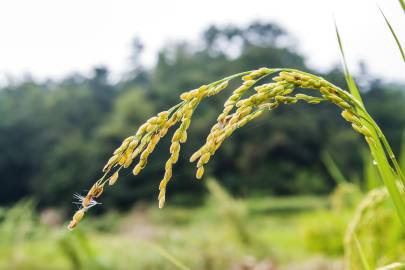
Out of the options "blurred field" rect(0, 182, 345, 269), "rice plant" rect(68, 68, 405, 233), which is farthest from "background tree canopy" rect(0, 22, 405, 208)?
"rice plant" rect(68, 68, 405, 233)

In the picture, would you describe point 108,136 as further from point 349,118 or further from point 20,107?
point 349,118

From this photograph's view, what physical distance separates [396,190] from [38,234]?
349 centimetres

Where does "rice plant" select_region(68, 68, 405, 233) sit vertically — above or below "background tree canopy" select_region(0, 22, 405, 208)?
above

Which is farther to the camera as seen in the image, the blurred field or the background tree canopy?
the background tree canopy

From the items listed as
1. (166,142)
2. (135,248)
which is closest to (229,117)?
(135,248)

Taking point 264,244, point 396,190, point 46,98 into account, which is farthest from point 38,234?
point 46,98

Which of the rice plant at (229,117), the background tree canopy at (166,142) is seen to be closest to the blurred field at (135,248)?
the rice plant at (229,117)

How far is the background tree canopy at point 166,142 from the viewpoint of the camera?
3050 centimetres

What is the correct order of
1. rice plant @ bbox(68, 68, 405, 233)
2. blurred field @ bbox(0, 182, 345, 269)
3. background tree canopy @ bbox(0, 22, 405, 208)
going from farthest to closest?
background tree canopy @ bbox(0, 22, 405, 208) < blurred field @ bbox(0, 182, 345, 269) < rice plant @ bbox(68, 68, 405, 233)

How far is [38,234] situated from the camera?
158 inches

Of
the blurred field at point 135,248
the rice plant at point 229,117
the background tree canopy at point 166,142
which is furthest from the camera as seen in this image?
the background tree canopy at point 166,142

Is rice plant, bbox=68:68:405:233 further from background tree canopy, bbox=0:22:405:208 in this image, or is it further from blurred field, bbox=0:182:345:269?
background tree canopy, bbox=0:22:405:208

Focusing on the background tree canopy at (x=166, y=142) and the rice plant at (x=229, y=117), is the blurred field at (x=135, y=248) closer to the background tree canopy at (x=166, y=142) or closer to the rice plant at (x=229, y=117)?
the rice plant at (x=229, y=117)

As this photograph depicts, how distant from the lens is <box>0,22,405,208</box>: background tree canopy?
100 ft
